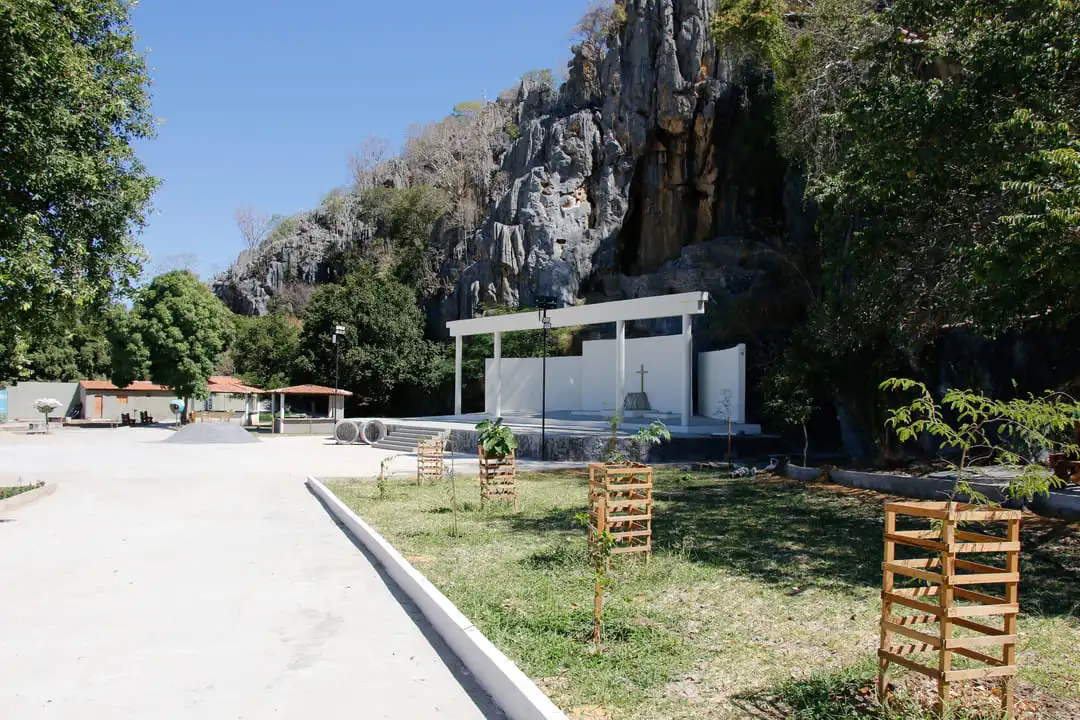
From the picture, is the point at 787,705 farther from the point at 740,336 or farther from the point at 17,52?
the point at 740,336

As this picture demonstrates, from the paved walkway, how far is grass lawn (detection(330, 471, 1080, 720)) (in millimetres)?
651

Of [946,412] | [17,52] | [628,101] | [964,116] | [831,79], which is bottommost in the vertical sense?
[946,412]

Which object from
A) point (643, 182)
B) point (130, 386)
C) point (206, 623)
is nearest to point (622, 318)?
point (643, 182)

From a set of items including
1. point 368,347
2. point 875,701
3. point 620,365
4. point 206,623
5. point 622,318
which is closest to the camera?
point 875,701

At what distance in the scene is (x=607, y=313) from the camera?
25188 mm

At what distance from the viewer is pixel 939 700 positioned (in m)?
3.77

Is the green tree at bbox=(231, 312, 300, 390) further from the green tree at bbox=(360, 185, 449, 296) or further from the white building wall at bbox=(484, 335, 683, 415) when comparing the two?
the white building wall at bbox=(484, 335, 683, 415)

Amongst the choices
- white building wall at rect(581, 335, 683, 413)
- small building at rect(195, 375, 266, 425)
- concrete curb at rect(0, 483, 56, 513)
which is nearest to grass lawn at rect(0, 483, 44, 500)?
concrete curb at rect(0, 483, 56, 513)

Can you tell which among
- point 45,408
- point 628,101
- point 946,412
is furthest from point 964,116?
point 45,408

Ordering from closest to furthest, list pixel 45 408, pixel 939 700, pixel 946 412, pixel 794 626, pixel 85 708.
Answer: pixel 939 700 → pixel 85 708 → pixel 794 626 → pixel 946 412 → pixel 45 408

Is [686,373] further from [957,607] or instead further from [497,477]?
[957,607]

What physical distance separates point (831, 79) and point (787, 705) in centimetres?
1949

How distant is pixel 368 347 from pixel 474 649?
3558 cm

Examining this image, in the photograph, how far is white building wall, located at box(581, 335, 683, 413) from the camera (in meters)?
27.8
